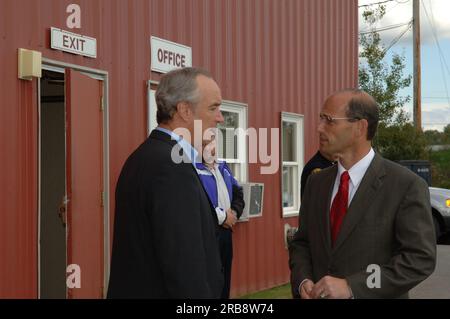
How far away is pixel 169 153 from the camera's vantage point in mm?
2719

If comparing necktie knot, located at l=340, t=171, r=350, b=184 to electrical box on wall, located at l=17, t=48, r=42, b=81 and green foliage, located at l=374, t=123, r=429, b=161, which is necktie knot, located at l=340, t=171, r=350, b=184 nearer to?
electrical box on wall, located at l=17, t=48, r=42, b=81

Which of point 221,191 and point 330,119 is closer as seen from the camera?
point 330,119

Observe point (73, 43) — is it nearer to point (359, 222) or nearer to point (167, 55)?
point (167, 55)

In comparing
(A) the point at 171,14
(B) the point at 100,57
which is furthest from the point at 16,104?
(A) the point at 171,14

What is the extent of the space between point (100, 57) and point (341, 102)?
3.55 m

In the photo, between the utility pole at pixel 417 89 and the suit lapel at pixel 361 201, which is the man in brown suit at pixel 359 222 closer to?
the suit lapel at pixel 361 201

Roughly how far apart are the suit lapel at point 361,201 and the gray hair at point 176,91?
0.82 metres

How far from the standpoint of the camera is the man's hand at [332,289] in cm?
290

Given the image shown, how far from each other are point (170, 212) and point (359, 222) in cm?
89

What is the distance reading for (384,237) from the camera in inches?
117

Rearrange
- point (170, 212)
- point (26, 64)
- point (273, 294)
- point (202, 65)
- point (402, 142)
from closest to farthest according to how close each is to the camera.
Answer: point (170, 212) → point (26, 64) → point (202, 65) → point (273, 294) → point (402, 142)

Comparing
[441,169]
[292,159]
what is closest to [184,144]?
[292,159]

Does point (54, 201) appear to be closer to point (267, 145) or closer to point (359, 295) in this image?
point (267, 145)

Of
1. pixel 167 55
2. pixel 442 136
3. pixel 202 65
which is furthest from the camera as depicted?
pixel 442 136
